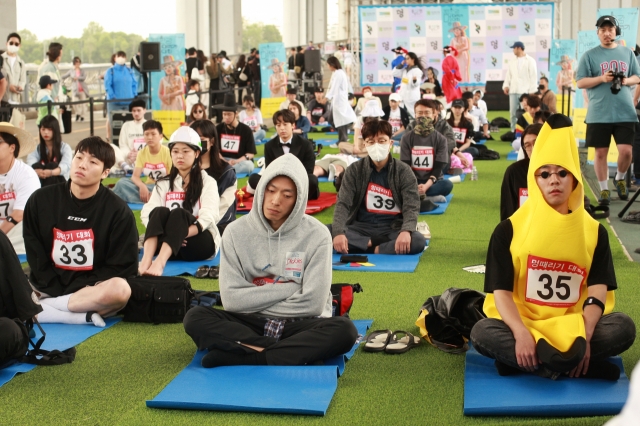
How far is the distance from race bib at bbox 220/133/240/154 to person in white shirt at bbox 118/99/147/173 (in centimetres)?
116

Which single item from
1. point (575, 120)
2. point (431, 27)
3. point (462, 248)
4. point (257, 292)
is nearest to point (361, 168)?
point (462, 248)

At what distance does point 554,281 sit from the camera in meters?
3.72

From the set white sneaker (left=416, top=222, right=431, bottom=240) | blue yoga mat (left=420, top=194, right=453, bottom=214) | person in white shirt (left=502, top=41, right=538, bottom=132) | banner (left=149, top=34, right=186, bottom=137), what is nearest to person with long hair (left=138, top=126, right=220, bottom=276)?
white sneaker (left=416, top=222, right=431, bottom=240)

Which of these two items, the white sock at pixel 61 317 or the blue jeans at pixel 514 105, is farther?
the blue jeans at pixel 514 105

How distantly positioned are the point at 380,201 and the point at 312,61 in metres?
18.4

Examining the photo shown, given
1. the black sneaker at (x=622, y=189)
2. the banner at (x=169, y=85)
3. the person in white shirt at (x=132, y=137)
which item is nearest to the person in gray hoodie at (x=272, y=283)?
the black sneaker at (x=622, y=189)

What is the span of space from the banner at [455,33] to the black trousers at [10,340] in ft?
68.3

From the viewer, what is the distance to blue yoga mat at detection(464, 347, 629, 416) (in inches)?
131

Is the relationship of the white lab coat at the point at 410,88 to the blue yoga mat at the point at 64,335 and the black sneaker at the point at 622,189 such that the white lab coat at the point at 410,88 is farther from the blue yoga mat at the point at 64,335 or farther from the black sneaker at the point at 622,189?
the blue yoga mat at the point at 64,335

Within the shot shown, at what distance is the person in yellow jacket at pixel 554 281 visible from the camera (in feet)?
11.9

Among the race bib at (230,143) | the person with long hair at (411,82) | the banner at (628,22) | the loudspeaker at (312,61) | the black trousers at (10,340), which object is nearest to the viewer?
the black trousers at (10,340)

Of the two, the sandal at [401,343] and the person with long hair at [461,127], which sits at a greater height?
the person with long hair at [461,127]

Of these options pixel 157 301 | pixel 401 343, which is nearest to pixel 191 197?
pixel 157 301

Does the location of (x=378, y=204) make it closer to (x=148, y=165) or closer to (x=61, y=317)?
(x=61, y=317)
